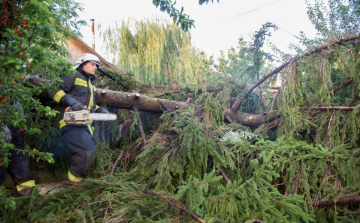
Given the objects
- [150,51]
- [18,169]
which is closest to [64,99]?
[18,169]

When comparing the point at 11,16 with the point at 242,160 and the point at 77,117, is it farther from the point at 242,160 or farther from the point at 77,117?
the point at 242,160

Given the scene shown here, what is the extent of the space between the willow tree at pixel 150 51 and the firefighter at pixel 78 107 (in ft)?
17.5

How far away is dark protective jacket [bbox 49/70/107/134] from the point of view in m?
2.74

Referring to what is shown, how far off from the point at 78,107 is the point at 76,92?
A: 0.32 metres

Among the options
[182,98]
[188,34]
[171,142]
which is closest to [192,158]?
[171,142]

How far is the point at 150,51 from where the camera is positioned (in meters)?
8.44

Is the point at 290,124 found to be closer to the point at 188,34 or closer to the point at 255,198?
the point at 255,198

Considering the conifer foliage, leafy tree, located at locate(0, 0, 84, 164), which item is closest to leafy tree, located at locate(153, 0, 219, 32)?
the conifer foliage

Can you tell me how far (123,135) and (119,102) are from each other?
2.04 feet

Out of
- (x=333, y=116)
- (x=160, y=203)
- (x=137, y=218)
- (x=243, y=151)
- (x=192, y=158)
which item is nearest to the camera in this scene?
(x=137, y=218)

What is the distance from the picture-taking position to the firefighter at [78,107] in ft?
8.99

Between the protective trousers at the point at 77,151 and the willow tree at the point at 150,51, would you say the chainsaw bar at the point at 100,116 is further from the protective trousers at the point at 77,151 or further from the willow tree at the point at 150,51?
the willow tree at the point at 150,51

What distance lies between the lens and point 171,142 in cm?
280

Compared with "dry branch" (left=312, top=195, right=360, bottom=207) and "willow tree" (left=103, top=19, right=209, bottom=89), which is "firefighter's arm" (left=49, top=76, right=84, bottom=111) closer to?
"dry branch" (left=312, top=195, right=360, bottom=207)
